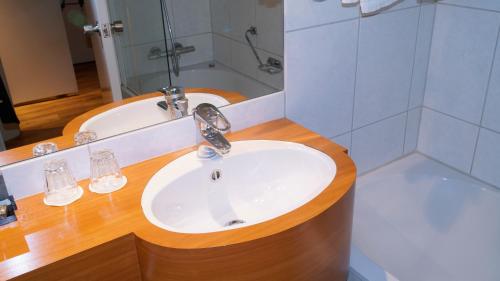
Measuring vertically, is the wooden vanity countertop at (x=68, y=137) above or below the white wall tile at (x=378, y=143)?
above

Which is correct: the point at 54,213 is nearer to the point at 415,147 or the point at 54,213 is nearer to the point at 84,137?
the point at 84,137

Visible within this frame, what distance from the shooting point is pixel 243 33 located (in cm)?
150

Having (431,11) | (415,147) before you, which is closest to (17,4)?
(431,11)

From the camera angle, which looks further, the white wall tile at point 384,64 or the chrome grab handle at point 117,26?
the white wall tile at point 384,64

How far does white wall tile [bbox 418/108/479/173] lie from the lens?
1899 mm

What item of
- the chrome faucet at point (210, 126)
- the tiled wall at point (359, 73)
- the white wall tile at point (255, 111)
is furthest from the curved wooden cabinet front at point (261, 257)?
the tiled wall at point (359, 73)

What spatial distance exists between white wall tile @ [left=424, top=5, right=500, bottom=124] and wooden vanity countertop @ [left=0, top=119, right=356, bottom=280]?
878 mm

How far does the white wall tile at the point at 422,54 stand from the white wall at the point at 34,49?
52.7 inches

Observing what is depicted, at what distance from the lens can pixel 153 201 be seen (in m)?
1.14

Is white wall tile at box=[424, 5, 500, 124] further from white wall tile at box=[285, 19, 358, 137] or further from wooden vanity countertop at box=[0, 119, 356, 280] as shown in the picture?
wooden vanity countertop at box=[0, 119, 356, 280]

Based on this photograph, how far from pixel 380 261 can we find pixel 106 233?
121 cm

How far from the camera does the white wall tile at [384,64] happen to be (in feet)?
5.50

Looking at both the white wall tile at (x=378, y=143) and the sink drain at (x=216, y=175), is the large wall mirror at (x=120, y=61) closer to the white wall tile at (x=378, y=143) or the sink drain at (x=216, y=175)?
the sink drain at (x=216, y=175)

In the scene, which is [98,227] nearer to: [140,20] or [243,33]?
[140,20]
